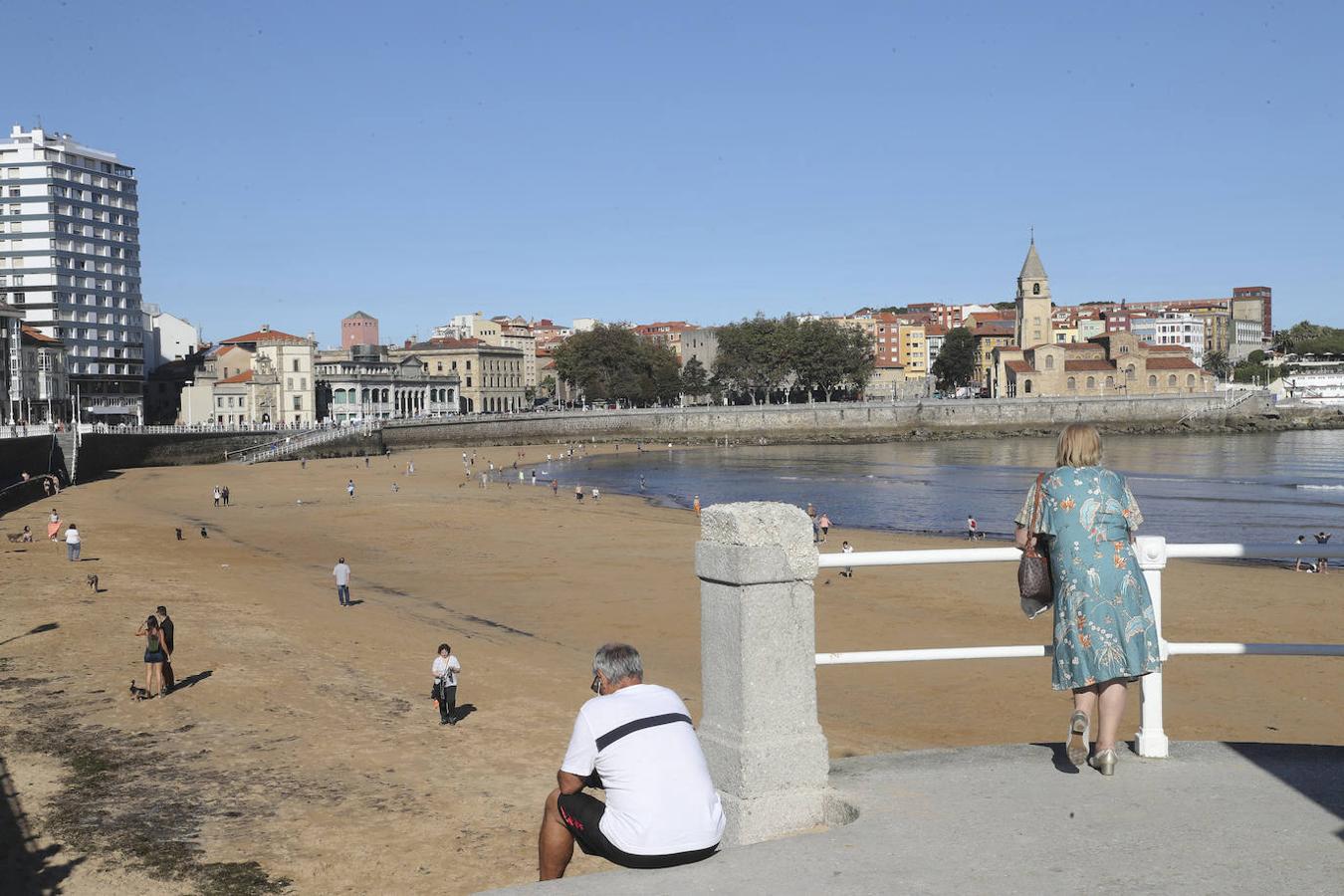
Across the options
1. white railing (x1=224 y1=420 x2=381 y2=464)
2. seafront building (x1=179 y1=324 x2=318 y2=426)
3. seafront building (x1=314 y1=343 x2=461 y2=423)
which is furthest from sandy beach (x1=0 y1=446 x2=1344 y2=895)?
seafront building (x1=314 y1=343 x2=461 y2=423)

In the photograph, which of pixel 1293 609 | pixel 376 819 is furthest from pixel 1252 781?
pixel 1293 609

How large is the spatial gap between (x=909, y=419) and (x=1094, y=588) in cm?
11033

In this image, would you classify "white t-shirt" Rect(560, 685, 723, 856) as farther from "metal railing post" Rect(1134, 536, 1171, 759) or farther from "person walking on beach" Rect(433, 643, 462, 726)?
"person walking on beach" Rect(433, 643, 462, 726)

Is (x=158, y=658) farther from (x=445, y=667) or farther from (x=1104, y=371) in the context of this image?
(x=1104, y=371)

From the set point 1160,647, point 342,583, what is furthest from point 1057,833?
point 342,583

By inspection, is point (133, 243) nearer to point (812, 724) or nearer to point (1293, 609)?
point (1293, 609)

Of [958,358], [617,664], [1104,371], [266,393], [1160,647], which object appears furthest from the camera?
[958,358]

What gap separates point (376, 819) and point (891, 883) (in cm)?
626

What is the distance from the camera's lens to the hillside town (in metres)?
94.2

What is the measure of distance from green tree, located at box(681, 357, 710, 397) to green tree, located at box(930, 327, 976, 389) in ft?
108

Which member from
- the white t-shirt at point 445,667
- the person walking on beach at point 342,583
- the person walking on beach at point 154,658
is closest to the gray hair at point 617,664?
the white t-shirt at point 445,667

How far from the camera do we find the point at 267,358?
342 ft

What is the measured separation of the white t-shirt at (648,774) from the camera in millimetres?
4125

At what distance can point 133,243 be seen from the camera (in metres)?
103
